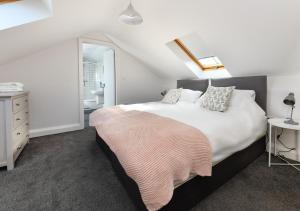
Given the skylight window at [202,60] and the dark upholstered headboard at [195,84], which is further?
the dark upholstered headboard at [195,84]

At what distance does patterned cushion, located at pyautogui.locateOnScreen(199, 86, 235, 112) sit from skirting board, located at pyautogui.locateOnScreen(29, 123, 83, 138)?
9.03 feet

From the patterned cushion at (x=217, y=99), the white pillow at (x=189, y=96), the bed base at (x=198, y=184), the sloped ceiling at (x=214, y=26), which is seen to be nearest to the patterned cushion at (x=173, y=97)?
the white pillow at (x=189, y=96)

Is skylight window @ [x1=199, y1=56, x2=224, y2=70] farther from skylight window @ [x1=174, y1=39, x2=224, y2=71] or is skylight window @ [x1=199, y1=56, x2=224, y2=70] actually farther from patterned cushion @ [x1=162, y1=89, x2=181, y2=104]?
patterned cushion @ [x1=162, y1=89, x2=181, y2=104]

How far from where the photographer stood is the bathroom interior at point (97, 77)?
166 inches

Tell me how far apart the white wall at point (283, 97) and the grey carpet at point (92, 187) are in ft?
1.41

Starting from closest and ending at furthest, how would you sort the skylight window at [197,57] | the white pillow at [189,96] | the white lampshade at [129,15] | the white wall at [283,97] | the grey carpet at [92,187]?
the grey carpet at [92,187], the white lampshade at [129,15], the white wall at [283,97], the skylight window at [197,57], the white pillow at [189,96]

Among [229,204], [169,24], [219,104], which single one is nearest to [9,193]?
[229,204]

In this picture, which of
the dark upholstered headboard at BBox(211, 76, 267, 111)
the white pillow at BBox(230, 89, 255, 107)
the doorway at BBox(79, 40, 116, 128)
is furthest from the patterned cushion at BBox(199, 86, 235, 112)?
the doorway at BBox(79, 40, 116, 128)

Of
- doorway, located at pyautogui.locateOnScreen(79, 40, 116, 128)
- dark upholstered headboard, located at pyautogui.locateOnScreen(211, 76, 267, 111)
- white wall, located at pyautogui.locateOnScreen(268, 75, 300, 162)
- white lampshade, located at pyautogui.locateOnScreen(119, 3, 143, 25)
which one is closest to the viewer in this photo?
white lampshade, located at pyautogui.locateOnScreen(119, 3, 143, 25)

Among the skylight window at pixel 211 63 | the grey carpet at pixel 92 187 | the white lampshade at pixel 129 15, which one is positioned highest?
the white lampshade at pixel 129 15

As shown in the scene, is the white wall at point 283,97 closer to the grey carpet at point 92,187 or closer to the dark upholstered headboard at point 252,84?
the dark upholstered headboard at point 252,84

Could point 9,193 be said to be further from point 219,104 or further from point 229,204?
point 219,104

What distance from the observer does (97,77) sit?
23.0 feet

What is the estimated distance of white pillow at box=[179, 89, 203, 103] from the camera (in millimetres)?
3195
